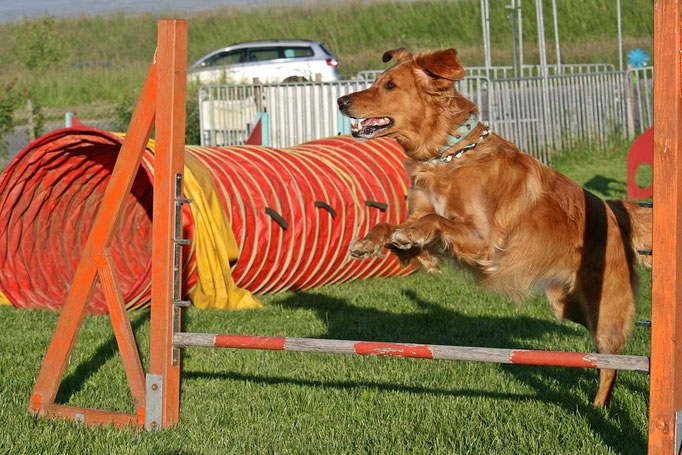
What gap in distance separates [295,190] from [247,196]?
0.49m

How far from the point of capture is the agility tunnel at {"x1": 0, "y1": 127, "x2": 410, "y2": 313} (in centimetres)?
634

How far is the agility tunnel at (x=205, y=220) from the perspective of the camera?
6340mm

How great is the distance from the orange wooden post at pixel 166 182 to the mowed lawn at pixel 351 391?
1.20ft

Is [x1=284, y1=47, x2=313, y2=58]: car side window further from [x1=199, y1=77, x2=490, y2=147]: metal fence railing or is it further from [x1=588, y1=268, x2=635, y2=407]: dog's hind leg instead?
[x1=588, y1=268, x2=635, y2=407]: dog's hind leg

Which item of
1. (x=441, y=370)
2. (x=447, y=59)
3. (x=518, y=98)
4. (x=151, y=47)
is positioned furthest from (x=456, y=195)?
(x=151, y=47)

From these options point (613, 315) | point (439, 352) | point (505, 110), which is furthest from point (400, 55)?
point (505, 110)

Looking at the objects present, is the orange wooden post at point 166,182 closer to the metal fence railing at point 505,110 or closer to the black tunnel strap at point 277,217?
the black tunnel strap at point 277,217

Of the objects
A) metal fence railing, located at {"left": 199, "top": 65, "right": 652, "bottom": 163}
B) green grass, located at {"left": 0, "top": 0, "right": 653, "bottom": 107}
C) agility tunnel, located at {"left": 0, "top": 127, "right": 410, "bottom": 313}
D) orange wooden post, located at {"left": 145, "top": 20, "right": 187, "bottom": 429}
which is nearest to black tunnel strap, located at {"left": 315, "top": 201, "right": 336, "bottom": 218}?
agility tunnel, located at {"left": 0, "top": 127, "right": 410, "bottom": 313}

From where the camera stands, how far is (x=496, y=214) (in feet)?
13.6

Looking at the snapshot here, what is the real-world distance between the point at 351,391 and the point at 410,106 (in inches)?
58.9

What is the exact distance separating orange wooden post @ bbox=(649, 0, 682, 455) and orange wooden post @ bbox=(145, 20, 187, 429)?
1.95 m

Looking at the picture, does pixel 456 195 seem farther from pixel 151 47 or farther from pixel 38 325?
pixel 151 47

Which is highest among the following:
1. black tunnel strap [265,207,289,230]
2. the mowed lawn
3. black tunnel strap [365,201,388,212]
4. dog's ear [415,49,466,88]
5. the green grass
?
the green grass

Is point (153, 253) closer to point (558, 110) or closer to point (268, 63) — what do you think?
point (558, 110)
